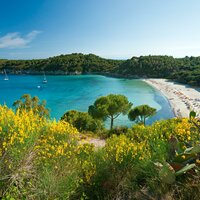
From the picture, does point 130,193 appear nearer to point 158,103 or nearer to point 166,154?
point 166,154

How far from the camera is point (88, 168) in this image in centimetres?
654

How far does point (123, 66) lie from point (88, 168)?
450 feet

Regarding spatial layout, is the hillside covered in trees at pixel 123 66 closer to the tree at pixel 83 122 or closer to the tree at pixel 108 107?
the tree at pixel 108 107

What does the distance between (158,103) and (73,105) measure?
65.5ft

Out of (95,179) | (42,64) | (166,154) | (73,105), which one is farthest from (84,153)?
(42,64)

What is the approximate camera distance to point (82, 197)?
617 cm

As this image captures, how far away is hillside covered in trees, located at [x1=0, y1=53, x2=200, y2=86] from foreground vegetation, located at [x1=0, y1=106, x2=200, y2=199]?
83968 mm

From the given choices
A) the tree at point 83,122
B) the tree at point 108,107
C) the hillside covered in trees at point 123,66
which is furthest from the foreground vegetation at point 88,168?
the hillside covered in trees at point 123,66

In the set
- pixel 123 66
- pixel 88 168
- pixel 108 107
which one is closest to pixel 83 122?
pixel 108 107

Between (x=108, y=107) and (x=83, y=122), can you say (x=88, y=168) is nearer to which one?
(x=83, y=122)

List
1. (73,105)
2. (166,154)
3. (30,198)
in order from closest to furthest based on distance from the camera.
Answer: (30,198) → (166,154) → (73,105)

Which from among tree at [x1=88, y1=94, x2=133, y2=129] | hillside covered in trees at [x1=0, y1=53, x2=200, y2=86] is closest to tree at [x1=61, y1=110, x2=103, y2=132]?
tree at [x1=88, y1=94, x2=133, y2=129]

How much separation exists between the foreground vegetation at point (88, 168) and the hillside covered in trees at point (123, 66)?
8397 cm

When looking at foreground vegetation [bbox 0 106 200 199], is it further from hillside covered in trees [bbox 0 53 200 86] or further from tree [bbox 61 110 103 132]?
hillside covered in trees [bbox 0 53 200 86]
